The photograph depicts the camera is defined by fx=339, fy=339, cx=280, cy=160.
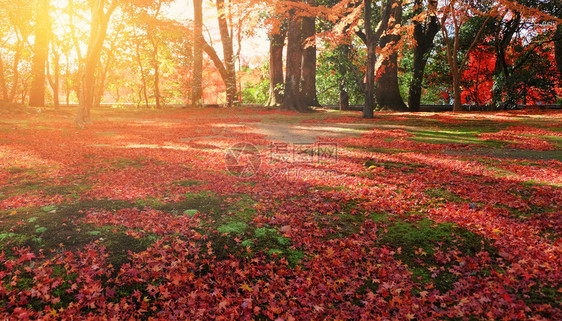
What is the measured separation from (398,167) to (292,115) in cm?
1470

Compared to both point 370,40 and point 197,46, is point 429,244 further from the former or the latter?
point 197,46

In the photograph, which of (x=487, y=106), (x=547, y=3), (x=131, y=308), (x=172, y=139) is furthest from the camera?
(x=487, y=106)

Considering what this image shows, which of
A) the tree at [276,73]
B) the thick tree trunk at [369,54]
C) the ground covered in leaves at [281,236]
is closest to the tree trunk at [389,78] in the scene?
the thick tree trunk at [369,54]

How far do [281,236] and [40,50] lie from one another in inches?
1042

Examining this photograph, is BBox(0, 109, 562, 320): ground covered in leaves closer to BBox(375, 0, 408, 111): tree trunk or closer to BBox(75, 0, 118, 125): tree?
BBox(75, 0, 118, 125): tree

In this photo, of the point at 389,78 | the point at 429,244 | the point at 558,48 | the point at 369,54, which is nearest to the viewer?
the point at 429,244

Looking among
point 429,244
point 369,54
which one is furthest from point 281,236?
point 369,54

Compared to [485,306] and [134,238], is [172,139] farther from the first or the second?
[485,306]

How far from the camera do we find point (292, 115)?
22.7m

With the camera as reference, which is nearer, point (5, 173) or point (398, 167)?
point (5, 173)

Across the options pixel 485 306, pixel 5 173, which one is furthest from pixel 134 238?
pixel 5 173

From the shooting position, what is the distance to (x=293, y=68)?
23719 mm

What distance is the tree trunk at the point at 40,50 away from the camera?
2175 centimetres

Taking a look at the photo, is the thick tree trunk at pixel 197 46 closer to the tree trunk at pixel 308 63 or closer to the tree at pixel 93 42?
the tree trunk at pixel 308 63
